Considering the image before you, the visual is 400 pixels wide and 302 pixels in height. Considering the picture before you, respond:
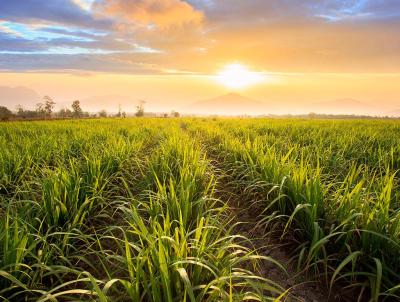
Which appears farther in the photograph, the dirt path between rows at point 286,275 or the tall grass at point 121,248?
the dirt path between rows at point 286,275

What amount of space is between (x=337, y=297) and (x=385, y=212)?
2.64 ft

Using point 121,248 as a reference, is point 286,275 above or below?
below

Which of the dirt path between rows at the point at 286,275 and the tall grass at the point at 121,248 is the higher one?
the tall grass at the point at 121,248

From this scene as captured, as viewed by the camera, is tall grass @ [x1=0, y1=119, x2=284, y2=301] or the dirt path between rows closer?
tall grass @ [x1=0, y1=119, x2=284, y2=301]

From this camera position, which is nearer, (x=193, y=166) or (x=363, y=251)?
(x=363, y=251)

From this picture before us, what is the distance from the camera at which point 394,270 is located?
2359mm

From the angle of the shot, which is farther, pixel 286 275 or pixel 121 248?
pixel 286 275

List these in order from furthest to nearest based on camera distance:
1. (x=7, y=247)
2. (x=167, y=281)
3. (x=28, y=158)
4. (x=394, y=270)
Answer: (x=28, y=158)
(x=394, y=270)
(x=7, y=247)
(x=167, y=281)

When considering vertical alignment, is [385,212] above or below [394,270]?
above

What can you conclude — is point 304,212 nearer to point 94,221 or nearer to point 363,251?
point 363,251

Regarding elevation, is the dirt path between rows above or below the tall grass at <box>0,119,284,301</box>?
below

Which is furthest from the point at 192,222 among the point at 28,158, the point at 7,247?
the point at 28,158

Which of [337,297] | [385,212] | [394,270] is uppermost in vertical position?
[385,212]

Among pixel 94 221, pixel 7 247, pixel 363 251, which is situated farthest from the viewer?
pixel 94 221
